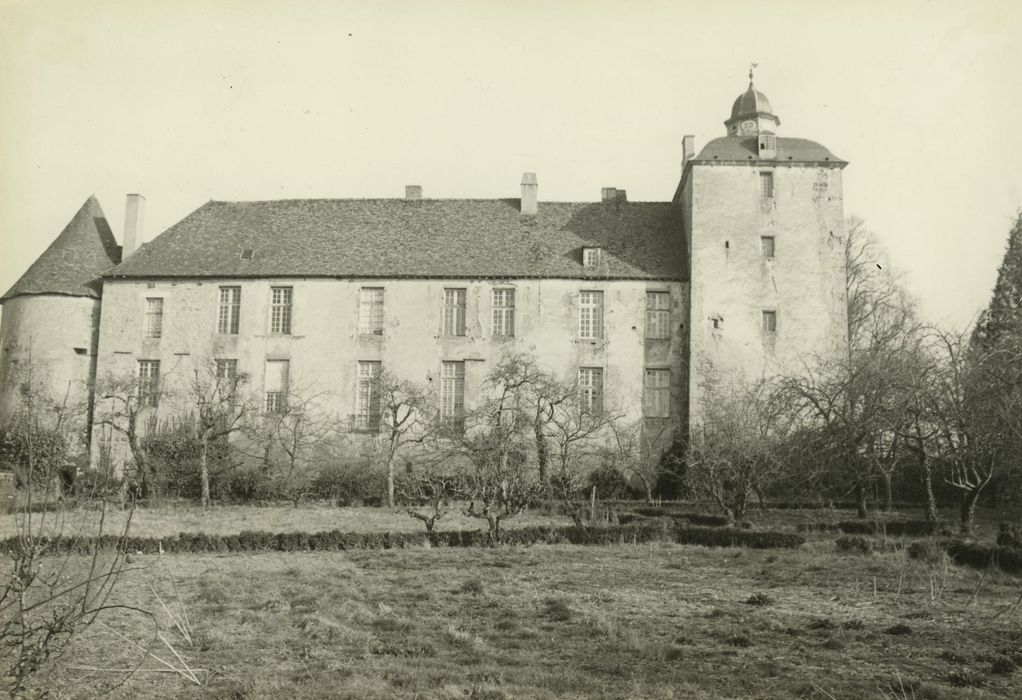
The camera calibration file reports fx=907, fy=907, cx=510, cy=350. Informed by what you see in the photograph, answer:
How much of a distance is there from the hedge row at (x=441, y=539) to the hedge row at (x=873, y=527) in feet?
7.69

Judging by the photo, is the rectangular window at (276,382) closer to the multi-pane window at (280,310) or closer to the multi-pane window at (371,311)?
the multi-pane window at (280,310)

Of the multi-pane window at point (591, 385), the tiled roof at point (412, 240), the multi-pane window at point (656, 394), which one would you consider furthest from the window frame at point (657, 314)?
the multi-pane window at point (591, 385)

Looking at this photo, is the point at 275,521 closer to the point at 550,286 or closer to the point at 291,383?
the point at 291,383

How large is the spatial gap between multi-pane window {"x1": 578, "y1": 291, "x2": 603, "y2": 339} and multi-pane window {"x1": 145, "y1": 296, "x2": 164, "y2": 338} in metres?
13.6

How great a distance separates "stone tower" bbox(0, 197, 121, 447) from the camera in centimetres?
2844

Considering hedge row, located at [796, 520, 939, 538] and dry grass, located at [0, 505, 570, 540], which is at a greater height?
hedge row, located at [796, 520, 939, 538]

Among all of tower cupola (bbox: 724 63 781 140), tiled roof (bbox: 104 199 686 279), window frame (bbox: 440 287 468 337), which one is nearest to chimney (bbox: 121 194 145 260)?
tiled roof (bbox: 104 199 686 279)

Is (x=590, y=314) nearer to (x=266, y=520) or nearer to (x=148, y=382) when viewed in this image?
(x=266, y=520)

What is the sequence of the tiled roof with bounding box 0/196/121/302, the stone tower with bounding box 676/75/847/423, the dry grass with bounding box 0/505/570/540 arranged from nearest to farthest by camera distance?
the dry grass with bounding box 0/505/570/540 < the stone tower with bounding box 676/75/847/423 < the tiled roof with bounding box 0/196/121/302

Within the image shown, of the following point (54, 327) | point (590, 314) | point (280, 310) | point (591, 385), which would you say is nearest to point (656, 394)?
point (591, 385)

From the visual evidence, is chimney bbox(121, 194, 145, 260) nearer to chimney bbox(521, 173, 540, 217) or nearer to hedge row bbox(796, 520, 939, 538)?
chimney bbox(521, 173, 540, 217)

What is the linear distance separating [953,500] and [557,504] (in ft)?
38.2

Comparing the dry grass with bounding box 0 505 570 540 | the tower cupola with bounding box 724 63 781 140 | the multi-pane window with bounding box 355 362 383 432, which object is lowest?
the dry grass with bounding box 0 505 570 540

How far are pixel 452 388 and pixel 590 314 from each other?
16.3 feet
